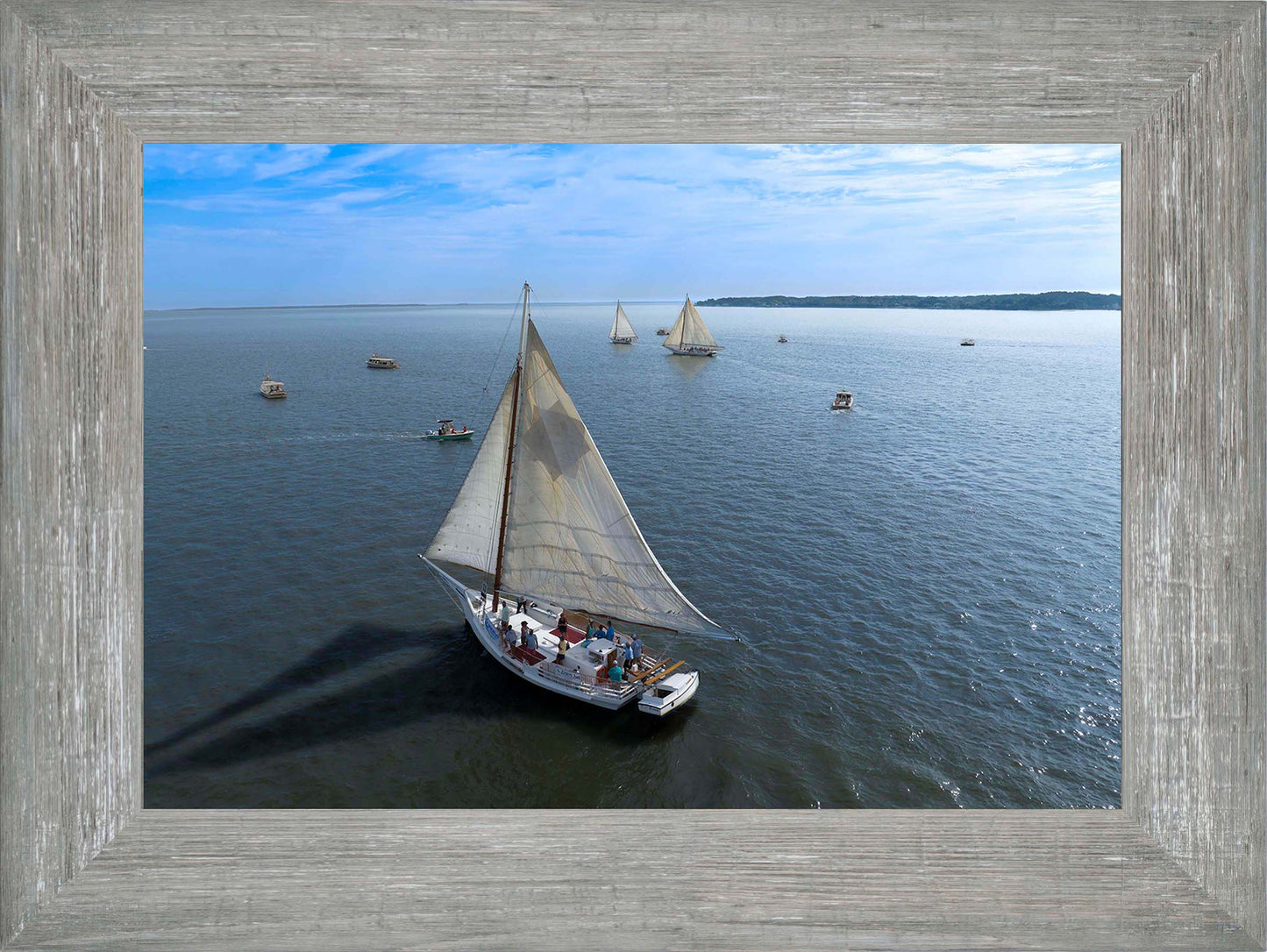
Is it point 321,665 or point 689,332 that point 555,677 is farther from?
point 689,332

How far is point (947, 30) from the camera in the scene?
5.11 meters

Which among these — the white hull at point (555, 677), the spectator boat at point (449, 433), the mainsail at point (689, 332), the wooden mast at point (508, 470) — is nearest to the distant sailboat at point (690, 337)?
the mainsail at point (689, 332)

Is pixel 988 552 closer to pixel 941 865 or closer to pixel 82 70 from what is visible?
pixel 941 865

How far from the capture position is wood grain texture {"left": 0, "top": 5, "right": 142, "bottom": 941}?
4902mm

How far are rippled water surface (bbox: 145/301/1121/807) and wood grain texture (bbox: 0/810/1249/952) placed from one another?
13.0 m

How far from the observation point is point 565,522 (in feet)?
69.8

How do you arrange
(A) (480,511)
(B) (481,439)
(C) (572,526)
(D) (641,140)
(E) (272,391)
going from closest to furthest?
(D) (641,140) → (C) (572,526) → (A) (480,511) → (B) (481,439) → (E) (272,391)

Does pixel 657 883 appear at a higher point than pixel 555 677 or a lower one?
higher

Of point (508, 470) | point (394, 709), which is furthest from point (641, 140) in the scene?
point (394, 709)

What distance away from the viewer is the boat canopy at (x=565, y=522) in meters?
20.4

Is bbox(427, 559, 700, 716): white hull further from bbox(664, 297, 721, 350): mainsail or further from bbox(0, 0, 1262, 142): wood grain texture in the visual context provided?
bbox(664, 297, 721, 350): mainsail

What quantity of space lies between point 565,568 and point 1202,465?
17.8m

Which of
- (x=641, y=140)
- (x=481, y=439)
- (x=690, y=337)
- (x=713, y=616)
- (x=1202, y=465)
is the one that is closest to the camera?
(x=1202, y=465)

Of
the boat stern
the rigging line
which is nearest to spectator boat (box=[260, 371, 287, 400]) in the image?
the rigging line
